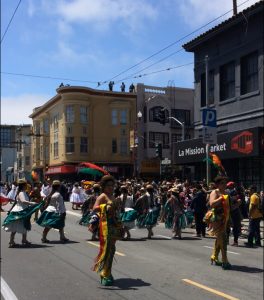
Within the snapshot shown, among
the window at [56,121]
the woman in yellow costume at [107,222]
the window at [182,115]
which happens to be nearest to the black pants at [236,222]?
the window at [56,121]

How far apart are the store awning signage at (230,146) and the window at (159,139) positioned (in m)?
20.5

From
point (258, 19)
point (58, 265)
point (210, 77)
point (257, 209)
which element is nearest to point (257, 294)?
point (58, 265)

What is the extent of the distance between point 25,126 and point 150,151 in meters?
40.4

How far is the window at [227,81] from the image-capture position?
2384cm

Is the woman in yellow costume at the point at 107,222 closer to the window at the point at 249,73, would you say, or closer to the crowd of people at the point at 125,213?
the crowd of people at the point at 125,213

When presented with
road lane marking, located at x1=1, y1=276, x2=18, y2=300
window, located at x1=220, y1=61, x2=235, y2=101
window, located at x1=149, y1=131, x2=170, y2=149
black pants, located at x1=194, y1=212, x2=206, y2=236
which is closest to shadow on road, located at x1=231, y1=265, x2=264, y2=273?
road lane marking, located at x1=1, y1=276, x2=18, y2=300

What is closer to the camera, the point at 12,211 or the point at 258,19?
the point at 12,211

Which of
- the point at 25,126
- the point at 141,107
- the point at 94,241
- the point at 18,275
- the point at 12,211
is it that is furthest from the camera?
the point at 141,107

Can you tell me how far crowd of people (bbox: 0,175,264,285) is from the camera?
7.59m

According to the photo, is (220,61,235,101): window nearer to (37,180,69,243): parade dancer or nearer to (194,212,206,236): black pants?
(194,212,206,236): black pants

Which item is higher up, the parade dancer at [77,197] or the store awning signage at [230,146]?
the store awning signage at [230,146]

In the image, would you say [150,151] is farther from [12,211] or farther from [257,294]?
[257,294]

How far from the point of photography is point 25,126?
7.10 meters

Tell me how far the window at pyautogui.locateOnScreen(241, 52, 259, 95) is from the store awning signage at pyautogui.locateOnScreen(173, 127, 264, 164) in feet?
7.76
